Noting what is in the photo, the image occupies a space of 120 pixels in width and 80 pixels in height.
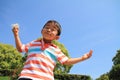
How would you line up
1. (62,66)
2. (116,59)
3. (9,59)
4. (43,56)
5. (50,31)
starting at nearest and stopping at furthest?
1. (43,56)
2. (50,31)
3. (62,66)
4. (116,59)
5. (9,59)

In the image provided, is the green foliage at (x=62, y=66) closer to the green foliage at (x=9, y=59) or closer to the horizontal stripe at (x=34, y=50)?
the green foliage at (x=9, y=59)

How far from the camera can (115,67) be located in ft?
255

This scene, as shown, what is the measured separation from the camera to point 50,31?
637 cm

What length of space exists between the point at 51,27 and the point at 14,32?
0.75 metres

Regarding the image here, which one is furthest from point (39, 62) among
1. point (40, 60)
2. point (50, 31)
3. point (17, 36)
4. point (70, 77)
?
point (70, 77)

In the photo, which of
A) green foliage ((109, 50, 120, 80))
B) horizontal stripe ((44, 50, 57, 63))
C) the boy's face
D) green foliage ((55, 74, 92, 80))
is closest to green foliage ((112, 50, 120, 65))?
green foliage ((109, 50, 120, 80))

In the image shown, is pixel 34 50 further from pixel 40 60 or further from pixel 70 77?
pixel 70 77

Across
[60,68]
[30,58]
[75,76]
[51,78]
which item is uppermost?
[60,68]

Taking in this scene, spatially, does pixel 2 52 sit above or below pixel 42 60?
above

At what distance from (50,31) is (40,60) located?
0.67 m

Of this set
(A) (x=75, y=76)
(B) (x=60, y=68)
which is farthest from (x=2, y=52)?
(A) (x=75, y=76)

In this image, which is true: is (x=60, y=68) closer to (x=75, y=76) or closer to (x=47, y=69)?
(x=75, y=76)

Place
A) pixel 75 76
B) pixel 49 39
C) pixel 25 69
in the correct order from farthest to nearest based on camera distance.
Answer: pixel 75 76 < pixel 49 39 < pixel 25 69

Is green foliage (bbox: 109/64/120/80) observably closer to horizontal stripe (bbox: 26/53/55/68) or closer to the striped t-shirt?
the striped t-shirt
